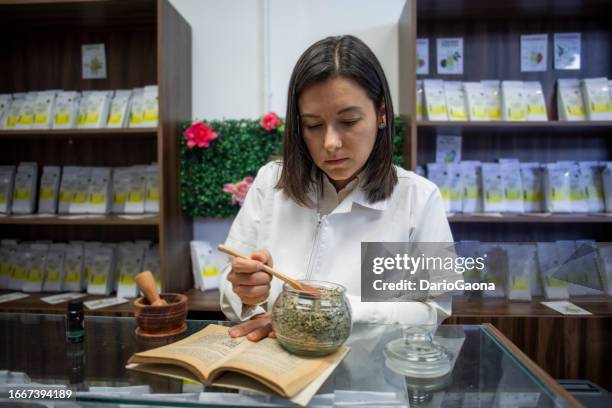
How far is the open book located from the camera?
0.65m

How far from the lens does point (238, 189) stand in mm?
2424

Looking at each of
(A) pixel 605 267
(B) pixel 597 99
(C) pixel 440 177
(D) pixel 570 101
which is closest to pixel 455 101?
(C) pixel 440 177

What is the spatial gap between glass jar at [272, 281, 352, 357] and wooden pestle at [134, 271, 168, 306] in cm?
36

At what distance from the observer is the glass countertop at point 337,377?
67 centimetres

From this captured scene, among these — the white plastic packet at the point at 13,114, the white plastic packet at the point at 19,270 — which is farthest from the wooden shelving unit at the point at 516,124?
the white plastic packet at the point at 19,270

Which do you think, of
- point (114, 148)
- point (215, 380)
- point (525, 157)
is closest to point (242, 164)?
point (114, 148)

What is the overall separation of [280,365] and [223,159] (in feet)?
6.34

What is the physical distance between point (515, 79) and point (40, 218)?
289 cm

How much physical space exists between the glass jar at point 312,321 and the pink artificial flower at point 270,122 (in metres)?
1.78

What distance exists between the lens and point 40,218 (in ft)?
7.91

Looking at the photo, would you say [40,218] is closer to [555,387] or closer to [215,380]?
[215,380]

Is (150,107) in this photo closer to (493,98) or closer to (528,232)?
(493,98)

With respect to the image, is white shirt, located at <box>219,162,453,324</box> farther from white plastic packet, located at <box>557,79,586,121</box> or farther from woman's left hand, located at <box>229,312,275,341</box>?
white plastic packet, located at <box>557,79,586,121</box>

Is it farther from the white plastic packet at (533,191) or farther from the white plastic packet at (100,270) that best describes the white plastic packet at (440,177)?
the white plastic packet at (100,270)
